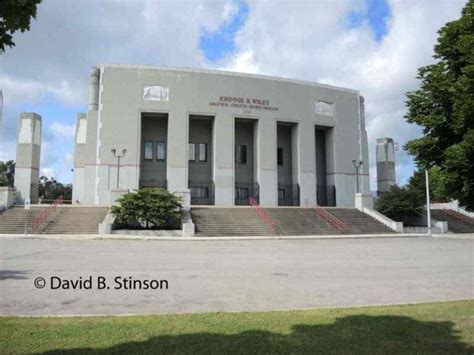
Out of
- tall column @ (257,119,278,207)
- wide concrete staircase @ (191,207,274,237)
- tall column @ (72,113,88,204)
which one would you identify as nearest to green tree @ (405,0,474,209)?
wide concrete staircase @ (191,207,274,237)

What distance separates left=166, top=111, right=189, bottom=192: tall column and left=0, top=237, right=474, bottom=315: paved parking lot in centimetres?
2831

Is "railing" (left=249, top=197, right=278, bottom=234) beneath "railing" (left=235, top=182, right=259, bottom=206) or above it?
beneath

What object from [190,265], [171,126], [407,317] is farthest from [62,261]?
[171,126]

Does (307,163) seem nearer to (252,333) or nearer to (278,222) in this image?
(278,222)

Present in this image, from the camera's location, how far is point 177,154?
45.8 m

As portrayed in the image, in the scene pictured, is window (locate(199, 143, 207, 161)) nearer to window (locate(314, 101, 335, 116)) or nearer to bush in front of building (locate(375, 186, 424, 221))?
window (locate(314, 101, 335, 116))

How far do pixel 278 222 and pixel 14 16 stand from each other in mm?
32369

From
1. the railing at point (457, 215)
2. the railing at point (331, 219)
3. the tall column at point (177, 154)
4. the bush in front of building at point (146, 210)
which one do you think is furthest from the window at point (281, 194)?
the bush in front of building at point (146, 210)

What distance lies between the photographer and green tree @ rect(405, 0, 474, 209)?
22.3 ft

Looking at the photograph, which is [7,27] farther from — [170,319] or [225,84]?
[225,84]

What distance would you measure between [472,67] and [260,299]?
17.4 feet

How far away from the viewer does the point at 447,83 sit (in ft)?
23.8

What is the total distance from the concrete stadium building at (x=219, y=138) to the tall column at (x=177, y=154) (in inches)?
4.0

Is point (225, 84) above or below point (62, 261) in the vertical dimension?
above
